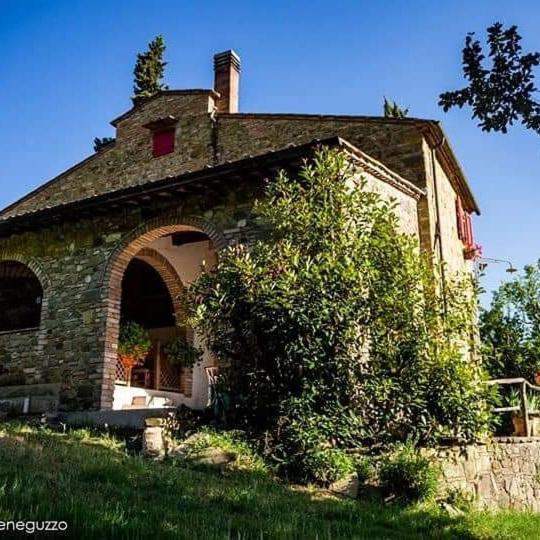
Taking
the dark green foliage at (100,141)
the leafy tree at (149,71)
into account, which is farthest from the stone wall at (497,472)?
the dark green foliage at (100,141)

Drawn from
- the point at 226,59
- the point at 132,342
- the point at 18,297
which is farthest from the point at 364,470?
the point at 226,59

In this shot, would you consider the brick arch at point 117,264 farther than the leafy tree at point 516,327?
No

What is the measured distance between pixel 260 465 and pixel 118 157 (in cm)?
1031

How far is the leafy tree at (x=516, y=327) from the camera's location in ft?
57.1

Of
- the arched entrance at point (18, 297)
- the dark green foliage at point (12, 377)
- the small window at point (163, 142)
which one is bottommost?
the dark green foliage at point (12, 377)

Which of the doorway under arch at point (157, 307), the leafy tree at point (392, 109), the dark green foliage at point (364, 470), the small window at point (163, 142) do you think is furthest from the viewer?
the leafy tree at point (392, 109)

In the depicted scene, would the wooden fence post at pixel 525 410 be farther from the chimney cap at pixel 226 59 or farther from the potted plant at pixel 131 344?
the chimney cap at pixel 226 59

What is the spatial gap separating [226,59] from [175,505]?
12833 mm

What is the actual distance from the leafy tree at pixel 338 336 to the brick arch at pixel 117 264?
245 centimetres

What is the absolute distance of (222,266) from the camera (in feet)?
27.6

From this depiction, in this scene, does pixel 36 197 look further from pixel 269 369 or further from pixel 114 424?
pixel 269 369

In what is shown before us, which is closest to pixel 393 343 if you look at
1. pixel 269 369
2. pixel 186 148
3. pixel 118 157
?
pixel 269 369

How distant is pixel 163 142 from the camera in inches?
578

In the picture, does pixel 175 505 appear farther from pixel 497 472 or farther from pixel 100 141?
pixel 100 141
